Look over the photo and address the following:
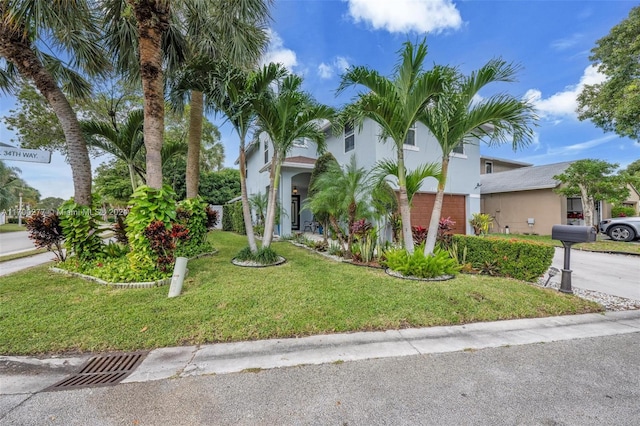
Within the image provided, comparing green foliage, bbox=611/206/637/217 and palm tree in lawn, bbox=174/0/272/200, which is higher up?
palm tree in lawn, bbox=174/0/272/200

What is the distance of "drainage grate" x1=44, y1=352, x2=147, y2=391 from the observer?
2.43 metres

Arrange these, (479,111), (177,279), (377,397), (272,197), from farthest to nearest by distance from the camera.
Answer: (272,197) < (479,111) < (177,279) < (377,397)

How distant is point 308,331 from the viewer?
344cm

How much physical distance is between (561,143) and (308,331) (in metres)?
22.6

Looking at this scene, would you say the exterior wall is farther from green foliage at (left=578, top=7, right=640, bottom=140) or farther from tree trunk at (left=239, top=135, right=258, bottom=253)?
tree trunk at (left=239, top=135, right=258, bottom=253)

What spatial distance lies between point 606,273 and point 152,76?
1207cm

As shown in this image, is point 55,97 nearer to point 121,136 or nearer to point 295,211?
point 121,136

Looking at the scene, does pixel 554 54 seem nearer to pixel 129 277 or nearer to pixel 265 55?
pixel 265 55

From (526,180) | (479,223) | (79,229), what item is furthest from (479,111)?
(526,180)

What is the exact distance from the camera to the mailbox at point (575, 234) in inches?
182

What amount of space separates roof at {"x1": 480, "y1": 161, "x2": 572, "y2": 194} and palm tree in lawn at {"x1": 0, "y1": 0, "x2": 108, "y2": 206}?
752 inches

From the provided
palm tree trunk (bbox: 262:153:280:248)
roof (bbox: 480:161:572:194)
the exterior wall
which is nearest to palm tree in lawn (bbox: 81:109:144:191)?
palm tree trunk (bbox: 262:153:280:248)

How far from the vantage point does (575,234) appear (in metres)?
4.73

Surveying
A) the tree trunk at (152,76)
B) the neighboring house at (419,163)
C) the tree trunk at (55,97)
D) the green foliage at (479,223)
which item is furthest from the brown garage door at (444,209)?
the tree trunk at (55,97)
